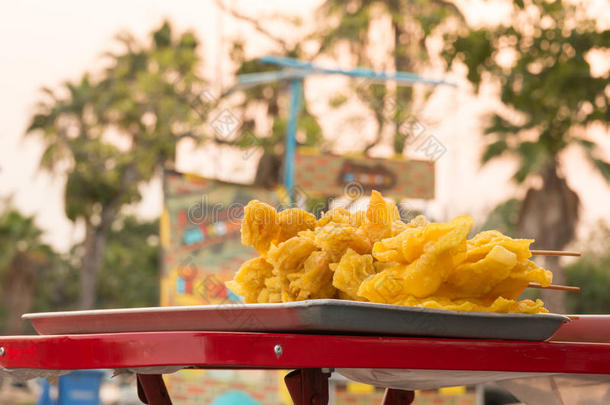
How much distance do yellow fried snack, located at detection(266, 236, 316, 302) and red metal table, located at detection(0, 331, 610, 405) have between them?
25 centimetres

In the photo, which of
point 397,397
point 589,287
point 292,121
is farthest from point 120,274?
point 397,397

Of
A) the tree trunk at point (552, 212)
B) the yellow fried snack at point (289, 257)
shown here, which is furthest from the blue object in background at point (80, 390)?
the tree trunk at point (552, 212)

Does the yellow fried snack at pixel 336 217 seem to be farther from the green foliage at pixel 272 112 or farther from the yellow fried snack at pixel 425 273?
the green foliage at pixel 272 112

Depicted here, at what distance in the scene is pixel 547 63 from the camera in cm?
705

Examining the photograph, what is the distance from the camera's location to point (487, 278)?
138 centimetres

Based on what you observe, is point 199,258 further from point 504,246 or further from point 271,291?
point 504,246

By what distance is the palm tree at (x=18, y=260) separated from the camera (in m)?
33.0

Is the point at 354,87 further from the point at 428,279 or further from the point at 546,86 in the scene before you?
the point at 428,279

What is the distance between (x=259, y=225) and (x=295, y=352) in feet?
1.39

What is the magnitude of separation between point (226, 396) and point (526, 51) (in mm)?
3416

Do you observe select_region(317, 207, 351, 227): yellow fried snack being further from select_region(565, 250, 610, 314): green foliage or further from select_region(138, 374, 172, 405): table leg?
select_region(565, 250, 610, 314): green foliage

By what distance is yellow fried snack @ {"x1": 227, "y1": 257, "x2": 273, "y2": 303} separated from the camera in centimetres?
157

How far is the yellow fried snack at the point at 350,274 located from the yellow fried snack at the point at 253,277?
8.0 inches

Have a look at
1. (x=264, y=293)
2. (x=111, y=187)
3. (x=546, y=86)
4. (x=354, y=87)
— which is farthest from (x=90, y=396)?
(x=111, y=187)
